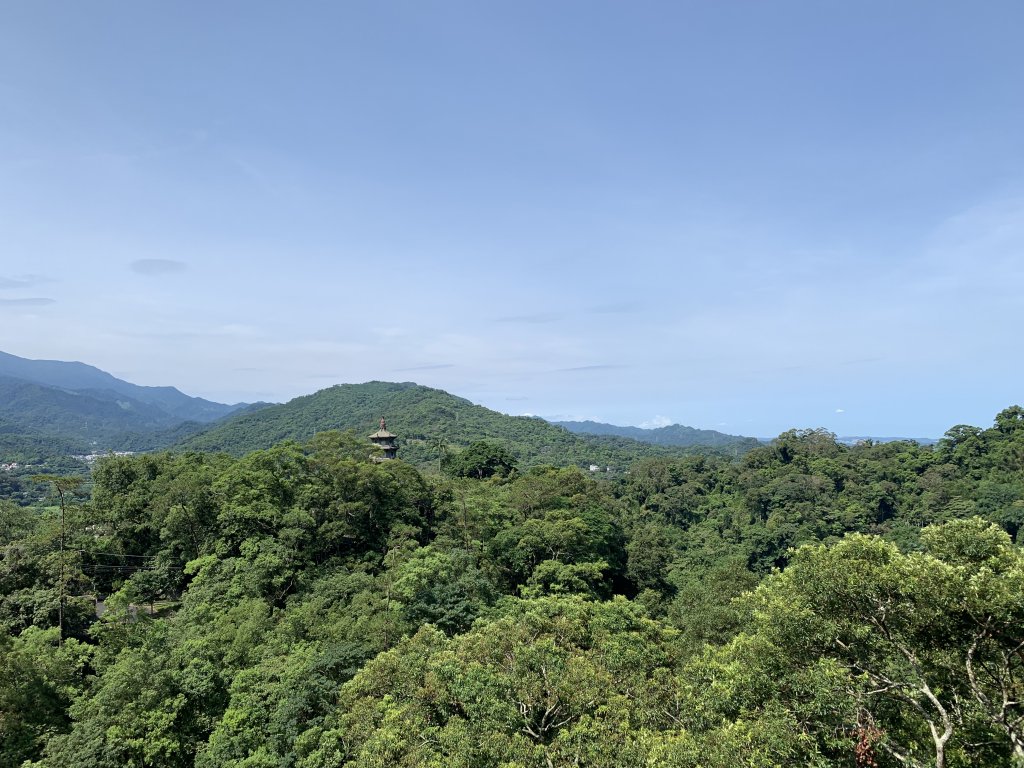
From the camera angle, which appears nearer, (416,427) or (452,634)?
(452,634)

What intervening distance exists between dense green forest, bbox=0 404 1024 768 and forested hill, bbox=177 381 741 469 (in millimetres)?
56388

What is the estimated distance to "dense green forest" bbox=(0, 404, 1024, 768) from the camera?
25.2ft

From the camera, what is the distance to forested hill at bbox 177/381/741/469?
4092 inches

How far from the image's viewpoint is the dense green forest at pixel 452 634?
7.68m

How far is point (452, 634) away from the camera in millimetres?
17406

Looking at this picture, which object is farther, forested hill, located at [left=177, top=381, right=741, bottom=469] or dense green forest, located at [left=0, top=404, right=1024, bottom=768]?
forested hill, located at [left=177, top=381, right=741, bottom=469]

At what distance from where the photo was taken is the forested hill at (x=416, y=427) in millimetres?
103938

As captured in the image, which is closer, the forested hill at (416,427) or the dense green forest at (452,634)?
the dense green forest at (452,634)

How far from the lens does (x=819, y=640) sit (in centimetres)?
833

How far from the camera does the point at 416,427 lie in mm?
110125

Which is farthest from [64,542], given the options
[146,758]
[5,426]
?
[5,426]

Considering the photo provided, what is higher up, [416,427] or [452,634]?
[416,427]

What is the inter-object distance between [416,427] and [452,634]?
9449cm

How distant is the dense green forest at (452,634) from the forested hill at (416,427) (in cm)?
5639
